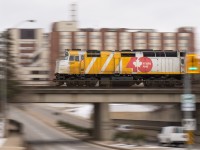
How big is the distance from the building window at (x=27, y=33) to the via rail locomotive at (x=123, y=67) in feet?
460

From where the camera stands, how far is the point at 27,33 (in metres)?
188

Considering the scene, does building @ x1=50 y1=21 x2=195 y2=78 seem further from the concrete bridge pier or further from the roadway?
the concrete bridge pier

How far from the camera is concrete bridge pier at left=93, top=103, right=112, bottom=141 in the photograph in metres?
48.6

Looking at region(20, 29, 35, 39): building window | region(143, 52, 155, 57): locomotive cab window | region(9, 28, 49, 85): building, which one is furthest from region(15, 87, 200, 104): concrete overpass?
region(20, 29, 35, 39): building window

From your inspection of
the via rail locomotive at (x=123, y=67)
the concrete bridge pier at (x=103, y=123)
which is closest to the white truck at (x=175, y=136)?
the via rail locomotive at (x=123, y=67)

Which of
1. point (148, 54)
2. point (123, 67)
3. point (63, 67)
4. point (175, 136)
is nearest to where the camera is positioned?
point (175, 136)

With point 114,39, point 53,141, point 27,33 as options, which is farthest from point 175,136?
point 27,33

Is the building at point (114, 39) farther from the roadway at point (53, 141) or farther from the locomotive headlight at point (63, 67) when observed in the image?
the locomotive headlight at point (63, 67)

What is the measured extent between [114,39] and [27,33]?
45793 mm

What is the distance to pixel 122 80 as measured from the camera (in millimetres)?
48344

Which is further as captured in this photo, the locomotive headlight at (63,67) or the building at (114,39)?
the building at (114,39)

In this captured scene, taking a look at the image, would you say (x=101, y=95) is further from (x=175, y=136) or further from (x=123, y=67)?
(x=175, y=136)

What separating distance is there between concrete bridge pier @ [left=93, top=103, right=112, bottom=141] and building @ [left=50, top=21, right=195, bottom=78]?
4114 inches

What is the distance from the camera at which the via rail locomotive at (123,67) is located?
48281mm
